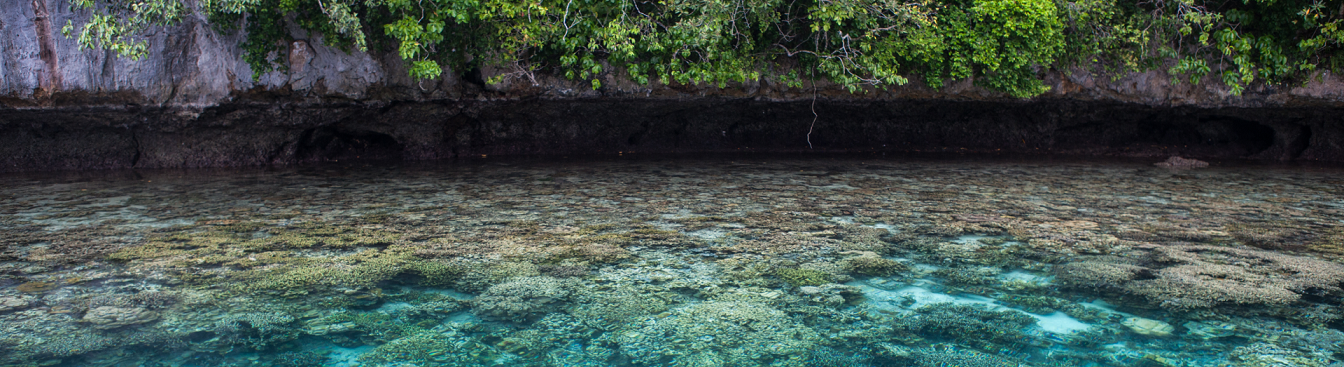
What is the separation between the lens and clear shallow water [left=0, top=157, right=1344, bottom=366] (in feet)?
9.89

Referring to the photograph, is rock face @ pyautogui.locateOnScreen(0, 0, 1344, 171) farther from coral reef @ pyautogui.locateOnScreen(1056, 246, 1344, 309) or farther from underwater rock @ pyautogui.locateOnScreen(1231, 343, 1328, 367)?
underwater rock @ pyautogui.locateOnScreen(1231, 343, 1328, 367)

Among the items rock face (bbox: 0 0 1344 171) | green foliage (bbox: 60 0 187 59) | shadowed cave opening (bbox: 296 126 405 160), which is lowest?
shadowed cave opening (bbox: 296 126 405 160)

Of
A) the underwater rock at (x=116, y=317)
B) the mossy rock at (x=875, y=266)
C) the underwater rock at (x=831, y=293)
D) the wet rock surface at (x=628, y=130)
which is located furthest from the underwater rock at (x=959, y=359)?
the wet rock surface at (x=628, y=130)

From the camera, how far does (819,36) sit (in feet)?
31.1

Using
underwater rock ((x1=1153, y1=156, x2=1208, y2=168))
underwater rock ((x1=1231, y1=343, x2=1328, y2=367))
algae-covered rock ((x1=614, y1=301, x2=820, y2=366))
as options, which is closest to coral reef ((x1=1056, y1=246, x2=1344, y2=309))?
underwater rock ((x1=1231, y1=343, x2=1328, y2=367))

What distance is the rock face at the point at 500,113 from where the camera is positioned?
348 inches

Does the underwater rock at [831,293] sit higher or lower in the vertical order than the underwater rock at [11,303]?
higher

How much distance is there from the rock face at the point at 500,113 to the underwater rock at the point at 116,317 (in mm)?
6385

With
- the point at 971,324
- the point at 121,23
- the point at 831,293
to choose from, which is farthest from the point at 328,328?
the point at 121,23

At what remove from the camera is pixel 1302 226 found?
18.4ft

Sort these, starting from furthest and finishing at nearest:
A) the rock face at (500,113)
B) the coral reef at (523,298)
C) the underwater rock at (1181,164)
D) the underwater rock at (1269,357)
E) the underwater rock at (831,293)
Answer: the underwater rock at (1181,164) → the rock face at (500,113) → the underwater rock at (831,293) → the coral reef at (523,298) → the underwater rock at (1269,357)

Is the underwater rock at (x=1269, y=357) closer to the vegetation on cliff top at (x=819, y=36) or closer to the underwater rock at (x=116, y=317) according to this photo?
the underwater rock at (x=116, y=317)

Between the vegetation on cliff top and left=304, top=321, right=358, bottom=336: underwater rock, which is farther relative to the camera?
the vegetation on cliff top

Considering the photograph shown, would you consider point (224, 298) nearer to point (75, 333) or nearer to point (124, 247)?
point (75, 333)
